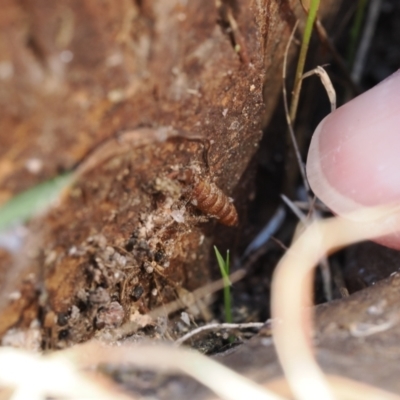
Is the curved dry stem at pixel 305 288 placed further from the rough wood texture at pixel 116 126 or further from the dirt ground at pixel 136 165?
the rough wood texture at pixel 116 126

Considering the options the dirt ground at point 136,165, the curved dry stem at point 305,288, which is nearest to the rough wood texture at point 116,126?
the dirt ground at point 136,165

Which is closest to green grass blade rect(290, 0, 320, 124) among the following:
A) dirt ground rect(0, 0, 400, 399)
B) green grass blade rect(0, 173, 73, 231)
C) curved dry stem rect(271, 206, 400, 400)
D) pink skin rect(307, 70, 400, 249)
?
dirt ground rect(0, 0, 400, 399)

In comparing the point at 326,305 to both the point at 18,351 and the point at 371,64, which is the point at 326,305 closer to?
the point at 18,351

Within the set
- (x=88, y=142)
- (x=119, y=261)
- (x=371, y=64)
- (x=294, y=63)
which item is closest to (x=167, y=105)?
(x=88, y=142)

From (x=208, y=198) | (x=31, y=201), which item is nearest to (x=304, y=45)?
(x=208, y=198)

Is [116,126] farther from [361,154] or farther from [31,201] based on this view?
[361,154]
